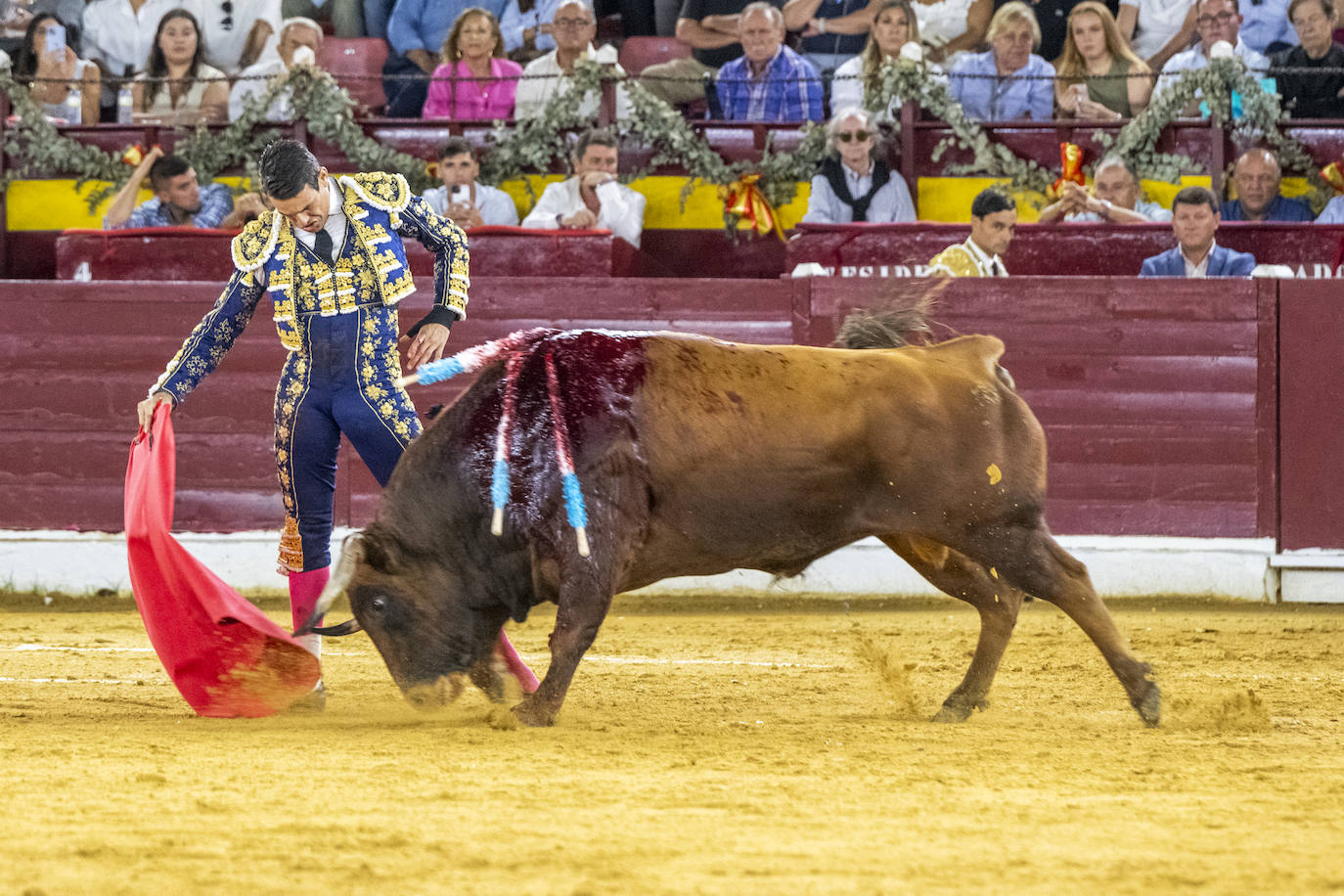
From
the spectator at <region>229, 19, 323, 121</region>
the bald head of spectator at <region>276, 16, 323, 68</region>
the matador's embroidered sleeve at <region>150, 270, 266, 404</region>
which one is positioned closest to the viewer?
the matador's embroidered sleeve at <region>150, 270, 266, 404</region>

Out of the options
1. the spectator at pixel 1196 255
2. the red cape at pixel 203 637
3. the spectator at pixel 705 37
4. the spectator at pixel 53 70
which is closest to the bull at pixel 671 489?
the red cape at pixel 203 637

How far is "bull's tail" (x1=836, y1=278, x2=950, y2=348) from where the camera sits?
450 cm

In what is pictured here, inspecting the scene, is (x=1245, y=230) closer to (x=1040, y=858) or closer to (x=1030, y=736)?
(x=1030, y=736)

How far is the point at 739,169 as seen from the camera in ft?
26.9

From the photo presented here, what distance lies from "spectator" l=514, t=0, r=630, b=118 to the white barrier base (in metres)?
2.54

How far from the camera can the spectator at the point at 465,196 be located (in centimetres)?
779

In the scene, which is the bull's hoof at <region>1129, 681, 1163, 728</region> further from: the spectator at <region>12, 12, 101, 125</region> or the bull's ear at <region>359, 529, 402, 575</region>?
the spectator at <region>12, 12, 101, 125</region>

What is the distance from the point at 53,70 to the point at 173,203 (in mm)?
1805

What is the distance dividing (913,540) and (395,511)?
137 cm

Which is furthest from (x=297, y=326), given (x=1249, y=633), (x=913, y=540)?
(x=1249, y=633)

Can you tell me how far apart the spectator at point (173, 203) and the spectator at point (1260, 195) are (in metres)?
4.69

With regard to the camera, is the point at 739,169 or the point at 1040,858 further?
the point at 739,169

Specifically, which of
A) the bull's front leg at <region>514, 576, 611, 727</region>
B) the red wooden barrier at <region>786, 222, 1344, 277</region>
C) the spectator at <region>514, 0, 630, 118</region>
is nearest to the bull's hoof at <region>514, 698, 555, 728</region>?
the bull's front leg at <region>514, 576, 611, 727</region>

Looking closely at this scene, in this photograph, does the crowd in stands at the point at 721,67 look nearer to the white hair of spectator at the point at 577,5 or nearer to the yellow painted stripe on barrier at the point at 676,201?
the white hair of spectator at the point at 577,5
